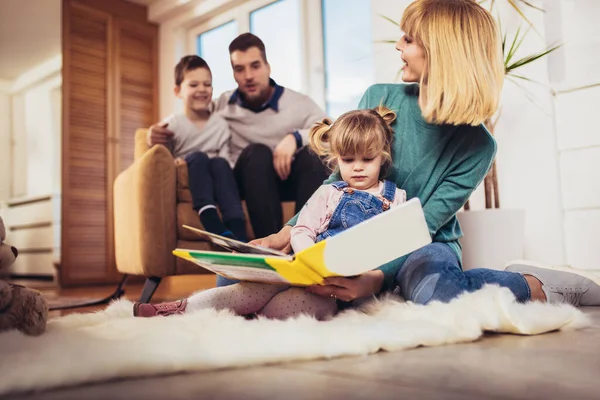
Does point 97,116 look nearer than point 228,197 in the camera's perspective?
No

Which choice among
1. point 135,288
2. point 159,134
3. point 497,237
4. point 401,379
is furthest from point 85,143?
point 401,379

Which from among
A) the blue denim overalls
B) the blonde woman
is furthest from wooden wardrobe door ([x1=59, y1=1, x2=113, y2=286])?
the blue denim overalls

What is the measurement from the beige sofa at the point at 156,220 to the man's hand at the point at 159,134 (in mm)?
184

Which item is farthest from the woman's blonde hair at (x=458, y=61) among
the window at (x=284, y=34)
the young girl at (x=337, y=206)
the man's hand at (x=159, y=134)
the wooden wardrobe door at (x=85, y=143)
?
the wooden wardrobe door at (x=85, y=143)

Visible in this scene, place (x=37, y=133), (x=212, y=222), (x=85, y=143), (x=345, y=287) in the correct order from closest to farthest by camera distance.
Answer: (x=345, y=287), (x=212, y=222), (x=37, y=133), (x=85, y=143)

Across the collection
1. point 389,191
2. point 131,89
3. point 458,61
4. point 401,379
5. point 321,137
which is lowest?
point 401,379

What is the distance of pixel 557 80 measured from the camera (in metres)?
1.71

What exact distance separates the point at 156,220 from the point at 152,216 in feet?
0.06

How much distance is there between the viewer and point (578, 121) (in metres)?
1.65

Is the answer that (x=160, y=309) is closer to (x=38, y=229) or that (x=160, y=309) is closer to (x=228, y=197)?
(x=228, y=197)

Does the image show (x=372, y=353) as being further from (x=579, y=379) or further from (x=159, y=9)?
(x=159, y=9)

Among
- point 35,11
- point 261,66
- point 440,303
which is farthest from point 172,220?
point 35,11

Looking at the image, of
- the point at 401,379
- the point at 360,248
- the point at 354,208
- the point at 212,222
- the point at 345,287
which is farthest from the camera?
the point at 212,222

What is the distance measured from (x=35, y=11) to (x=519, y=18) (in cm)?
266
